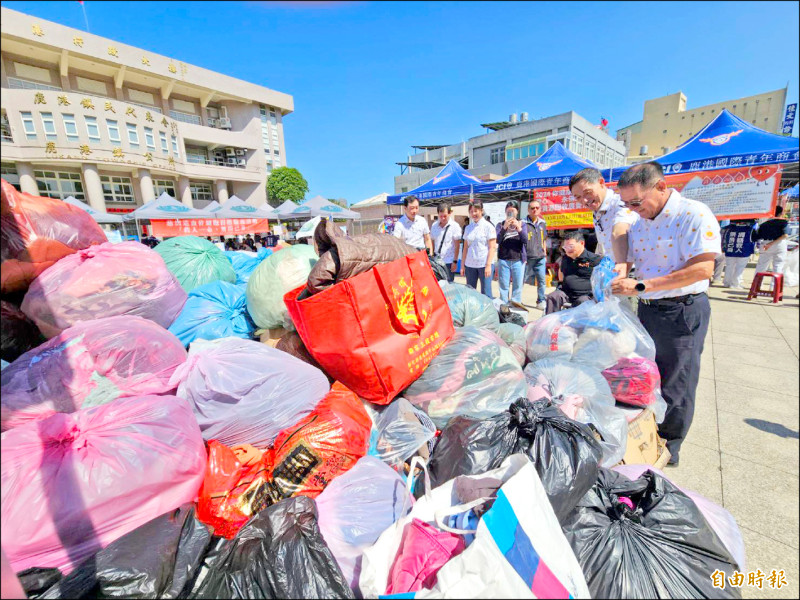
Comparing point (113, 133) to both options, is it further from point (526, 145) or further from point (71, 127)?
point (526, 145)

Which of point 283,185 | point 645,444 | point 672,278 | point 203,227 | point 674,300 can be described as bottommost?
point 645,444

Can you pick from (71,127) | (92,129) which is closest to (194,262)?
(71,127)

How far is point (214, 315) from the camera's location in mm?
2354

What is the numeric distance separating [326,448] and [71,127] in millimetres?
26260

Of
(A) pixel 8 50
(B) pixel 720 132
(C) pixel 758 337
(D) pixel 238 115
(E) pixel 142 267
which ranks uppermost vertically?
(D) pixel 238 115

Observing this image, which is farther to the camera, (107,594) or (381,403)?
(381,403)

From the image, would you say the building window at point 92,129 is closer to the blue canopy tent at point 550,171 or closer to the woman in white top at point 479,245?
the blue canopy tent at point 550,171

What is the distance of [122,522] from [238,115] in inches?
1630

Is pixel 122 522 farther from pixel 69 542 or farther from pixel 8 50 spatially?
pixel 8 50

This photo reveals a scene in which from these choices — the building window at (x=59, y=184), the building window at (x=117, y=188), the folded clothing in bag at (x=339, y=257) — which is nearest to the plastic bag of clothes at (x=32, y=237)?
the folded clothing in bag at (x=339, y=257)

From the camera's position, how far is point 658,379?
211 cm

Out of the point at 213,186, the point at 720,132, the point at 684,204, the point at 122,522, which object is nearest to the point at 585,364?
the point at 684,204

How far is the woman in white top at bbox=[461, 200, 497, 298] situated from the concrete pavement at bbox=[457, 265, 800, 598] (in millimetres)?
2461

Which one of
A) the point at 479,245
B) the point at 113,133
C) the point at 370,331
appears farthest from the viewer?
the point at 113,133
